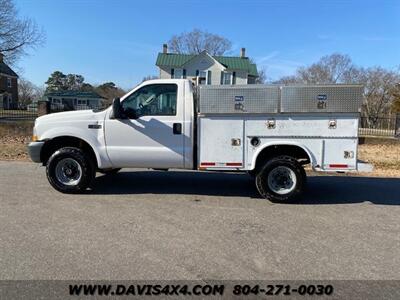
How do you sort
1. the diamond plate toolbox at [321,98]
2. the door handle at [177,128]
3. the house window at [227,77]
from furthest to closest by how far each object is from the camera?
the house window at [227,77] < the door handle at [177,128] < the diamond plate toolbox at [321,98]

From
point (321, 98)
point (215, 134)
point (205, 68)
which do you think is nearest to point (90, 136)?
point (215, 134)

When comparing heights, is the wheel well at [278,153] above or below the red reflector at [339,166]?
above

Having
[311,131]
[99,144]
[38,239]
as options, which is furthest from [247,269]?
[99,144]

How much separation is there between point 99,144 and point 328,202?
175 inches

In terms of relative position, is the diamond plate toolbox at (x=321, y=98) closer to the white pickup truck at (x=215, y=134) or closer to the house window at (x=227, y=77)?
the white pickup truck at (x=215, y=134)

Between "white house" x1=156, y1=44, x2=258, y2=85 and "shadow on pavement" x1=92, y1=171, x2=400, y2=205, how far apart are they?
44.2m

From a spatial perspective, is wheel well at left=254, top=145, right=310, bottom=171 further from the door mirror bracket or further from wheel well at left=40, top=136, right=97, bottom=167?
wheel well at left=40, top=136, right=97, bottom=167

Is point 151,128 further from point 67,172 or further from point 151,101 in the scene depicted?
point 67,172

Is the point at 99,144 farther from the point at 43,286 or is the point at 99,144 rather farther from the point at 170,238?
the point at 43,286

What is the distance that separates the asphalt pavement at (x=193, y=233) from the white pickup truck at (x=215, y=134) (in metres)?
0.60

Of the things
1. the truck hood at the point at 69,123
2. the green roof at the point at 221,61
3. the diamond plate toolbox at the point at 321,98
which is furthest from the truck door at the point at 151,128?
the green roof at the point at 221,61

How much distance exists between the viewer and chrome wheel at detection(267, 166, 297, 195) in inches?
270

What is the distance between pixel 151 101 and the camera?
23.1 feet

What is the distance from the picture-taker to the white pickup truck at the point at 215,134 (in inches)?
260
